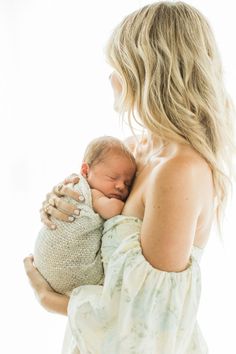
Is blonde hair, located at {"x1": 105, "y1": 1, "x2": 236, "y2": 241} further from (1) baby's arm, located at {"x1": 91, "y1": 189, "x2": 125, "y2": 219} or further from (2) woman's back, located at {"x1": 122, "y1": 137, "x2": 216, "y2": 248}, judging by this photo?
(1) baby's arm, located at {"x1": 91, "y1": 189, "x2": 125, "y2": 219}

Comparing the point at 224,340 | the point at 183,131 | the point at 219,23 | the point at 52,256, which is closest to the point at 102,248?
the point at 52,256

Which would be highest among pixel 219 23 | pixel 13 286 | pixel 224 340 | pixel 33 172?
pixel 219 23

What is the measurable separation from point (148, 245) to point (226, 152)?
0.34 metres

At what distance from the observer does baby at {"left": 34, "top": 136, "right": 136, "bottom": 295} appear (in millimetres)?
1276

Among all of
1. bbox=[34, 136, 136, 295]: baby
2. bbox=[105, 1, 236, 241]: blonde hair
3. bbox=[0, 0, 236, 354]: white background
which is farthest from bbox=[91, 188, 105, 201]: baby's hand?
bbox=[0, 0, 236, 354]: white background

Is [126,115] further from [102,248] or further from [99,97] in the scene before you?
[99,97]

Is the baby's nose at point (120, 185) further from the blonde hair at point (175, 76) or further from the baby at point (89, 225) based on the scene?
the blonde hair at point (175, 76)

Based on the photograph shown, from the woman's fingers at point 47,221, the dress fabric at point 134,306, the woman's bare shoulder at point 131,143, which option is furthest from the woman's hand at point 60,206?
the woman's bare shoulder at point 131,143

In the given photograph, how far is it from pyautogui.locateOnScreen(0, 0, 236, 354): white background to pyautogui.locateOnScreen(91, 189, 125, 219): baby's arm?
702mm

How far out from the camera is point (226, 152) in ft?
4.26

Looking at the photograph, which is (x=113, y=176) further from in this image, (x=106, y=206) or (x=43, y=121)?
(x=43, y=121)

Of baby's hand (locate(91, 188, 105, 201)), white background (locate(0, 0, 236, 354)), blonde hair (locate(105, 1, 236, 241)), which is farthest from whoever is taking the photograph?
white background (locate(0, 0, 236, 354))

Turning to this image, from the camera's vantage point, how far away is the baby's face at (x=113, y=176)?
1.32m

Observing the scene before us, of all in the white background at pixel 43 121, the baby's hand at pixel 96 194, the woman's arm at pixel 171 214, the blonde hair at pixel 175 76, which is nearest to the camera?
the woman's arm at pixel 171 214
